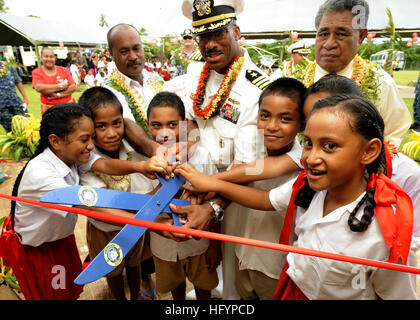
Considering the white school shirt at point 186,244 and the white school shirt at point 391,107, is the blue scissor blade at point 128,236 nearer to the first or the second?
the white school shirt at point 186,244

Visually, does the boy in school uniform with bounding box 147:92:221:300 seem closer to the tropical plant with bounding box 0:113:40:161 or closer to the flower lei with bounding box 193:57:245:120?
the flower lei with bounding box 193:57:245:120

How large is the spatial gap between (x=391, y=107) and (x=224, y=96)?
4.49 feet

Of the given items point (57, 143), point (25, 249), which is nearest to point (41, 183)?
point (57, 143)

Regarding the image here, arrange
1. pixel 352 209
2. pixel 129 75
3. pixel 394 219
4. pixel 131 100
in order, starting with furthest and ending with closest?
pixel 129 75 → pixel 131 100 → pixel 352 209 → pixel 394 219

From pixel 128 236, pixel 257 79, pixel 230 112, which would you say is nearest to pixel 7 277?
Answer: pixel 128 236

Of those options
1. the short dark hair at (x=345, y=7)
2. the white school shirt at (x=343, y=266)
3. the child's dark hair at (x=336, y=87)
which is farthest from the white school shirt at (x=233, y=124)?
the short dark hair at (x=345, y=7)

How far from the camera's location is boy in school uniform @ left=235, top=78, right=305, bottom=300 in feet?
5.03

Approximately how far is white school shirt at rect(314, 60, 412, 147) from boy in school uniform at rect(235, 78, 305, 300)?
0.93 metres

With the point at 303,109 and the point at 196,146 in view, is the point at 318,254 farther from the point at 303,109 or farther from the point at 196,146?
the point at 196,146

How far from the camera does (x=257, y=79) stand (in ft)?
6.21

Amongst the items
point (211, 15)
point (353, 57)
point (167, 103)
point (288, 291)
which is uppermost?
point (211, 15)

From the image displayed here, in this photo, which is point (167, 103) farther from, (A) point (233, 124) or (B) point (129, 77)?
(B) point (129, 77)
